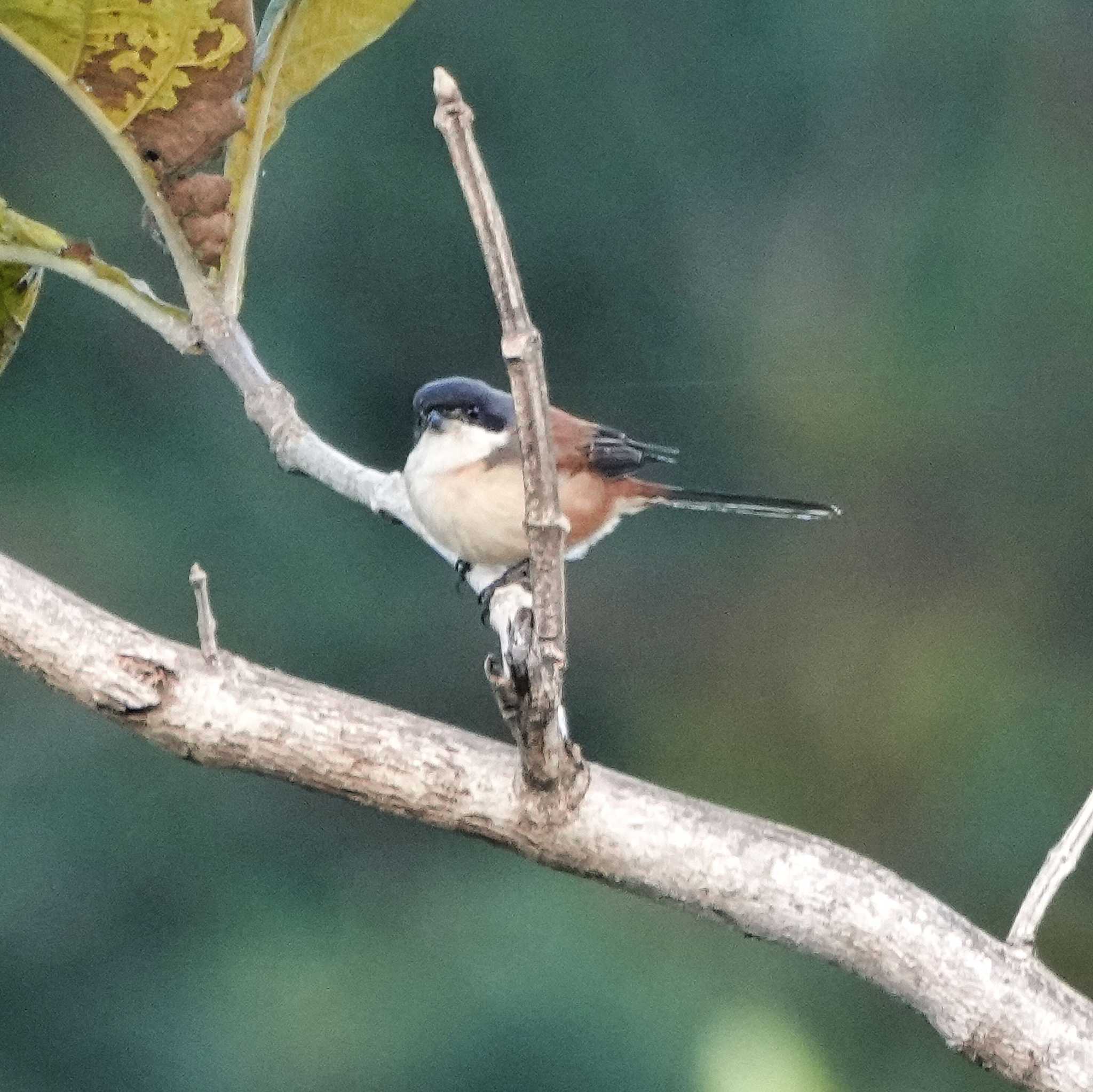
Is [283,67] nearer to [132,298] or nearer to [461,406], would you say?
[132,298]

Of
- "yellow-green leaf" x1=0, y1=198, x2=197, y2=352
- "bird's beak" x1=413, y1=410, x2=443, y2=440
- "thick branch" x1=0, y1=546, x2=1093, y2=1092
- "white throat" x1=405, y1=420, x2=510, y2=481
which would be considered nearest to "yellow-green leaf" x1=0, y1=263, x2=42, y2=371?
"yellow-green leaf" x1=0, y1=198, x2=197, y2=352

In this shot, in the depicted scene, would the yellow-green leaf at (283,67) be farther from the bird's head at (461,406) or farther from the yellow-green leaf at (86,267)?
the bird's head at (461,406)

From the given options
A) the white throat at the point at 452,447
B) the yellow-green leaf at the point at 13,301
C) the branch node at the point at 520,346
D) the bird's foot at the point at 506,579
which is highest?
the white throat at the point at 452,447

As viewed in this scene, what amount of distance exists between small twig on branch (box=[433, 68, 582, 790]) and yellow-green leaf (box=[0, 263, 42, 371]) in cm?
33

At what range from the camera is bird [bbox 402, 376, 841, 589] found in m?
1.19

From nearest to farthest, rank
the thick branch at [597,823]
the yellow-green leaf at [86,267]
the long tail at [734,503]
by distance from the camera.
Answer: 1. the thick branch at [597,823]
2. the yellow-green leaf at [86,267]
3. the long tail at [734,503]

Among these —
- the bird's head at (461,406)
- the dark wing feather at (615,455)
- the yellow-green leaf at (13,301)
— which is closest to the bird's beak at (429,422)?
the bird's head at (461,406)

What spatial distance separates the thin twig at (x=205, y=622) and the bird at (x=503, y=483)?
0.36 metres

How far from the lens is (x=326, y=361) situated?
2.80 m

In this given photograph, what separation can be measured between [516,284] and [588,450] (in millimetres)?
781

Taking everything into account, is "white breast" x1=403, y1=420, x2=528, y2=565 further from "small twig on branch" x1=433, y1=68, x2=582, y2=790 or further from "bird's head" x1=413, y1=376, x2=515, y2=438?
"small twig on branch" x1=433, y1=68, x2=582, y2=790

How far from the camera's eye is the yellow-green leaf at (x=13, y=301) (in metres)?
0.92

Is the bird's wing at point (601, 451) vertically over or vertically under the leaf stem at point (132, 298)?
over

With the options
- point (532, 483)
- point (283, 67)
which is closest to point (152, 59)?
point (283, 67)
